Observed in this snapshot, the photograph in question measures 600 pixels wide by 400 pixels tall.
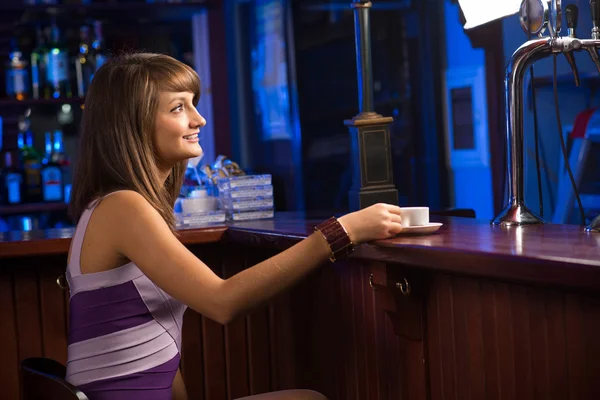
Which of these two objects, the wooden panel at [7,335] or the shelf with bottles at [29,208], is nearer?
the wooden panel at [7,335]

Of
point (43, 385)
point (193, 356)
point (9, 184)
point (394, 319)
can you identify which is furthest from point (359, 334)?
point (9, 184)

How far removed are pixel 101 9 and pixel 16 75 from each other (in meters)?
0.53

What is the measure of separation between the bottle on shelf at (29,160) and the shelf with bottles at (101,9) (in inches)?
20.7

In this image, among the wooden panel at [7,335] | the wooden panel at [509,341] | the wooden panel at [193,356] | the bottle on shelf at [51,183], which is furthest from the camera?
the bottle on shelf at [51,183]

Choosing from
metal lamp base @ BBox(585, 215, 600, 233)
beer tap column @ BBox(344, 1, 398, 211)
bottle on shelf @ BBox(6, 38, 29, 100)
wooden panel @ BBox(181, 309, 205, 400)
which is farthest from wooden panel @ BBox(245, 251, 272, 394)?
bottle on shelf @ BBox(6, 38, 29, 100)

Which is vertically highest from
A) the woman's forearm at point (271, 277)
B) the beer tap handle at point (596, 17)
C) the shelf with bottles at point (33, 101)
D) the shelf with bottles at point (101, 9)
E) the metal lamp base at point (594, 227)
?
the shelf with bottles at point (101, 9)

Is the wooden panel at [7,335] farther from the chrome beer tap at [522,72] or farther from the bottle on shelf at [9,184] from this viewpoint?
the bottle on shelf at [9,184]

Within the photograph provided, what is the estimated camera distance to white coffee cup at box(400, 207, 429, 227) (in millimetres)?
1720

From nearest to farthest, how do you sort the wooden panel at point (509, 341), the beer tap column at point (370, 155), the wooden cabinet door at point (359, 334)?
the wooden panel at point (509, 341)
the wooden cabinet door at point (359, 334)
the beer tap column at point (370, 155)

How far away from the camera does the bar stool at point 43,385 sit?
56.1 inches

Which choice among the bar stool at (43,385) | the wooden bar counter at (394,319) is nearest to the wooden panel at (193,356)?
the wooden bar counter at (394,319)

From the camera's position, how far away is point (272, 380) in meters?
2.67

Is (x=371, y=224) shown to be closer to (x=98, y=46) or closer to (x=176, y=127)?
(x=176, y=127)

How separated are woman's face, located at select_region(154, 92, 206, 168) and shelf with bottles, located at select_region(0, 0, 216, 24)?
2721mm
